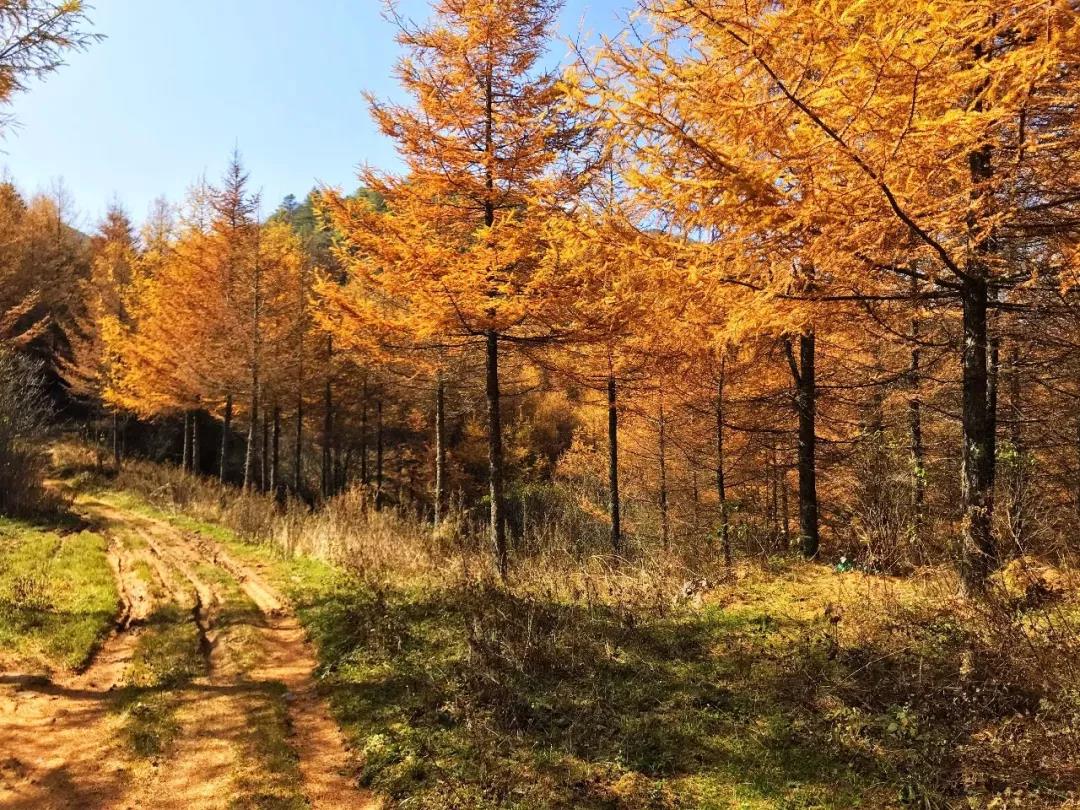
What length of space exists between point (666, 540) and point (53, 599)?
1000 cm

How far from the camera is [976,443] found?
16.5ft

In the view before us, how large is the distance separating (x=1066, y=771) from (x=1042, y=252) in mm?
4417

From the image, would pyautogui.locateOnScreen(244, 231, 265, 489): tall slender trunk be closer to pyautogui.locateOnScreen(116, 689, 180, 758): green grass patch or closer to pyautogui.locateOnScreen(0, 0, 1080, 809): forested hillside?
pyautogui.locateOnScreen(0, 0, 1080, 809): forested hillside

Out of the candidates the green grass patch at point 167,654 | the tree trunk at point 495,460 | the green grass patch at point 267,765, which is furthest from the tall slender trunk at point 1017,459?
the green grass patch at point 167,654

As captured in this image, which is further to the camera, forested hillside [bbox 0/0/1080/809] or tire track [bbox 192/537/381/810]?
tire track [bbox 192/537/381/810]

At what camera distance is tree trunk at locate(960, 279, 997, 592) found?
488 centimetres

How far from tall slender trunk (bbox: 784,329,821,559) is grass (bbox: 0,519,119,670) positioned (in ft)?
31.5

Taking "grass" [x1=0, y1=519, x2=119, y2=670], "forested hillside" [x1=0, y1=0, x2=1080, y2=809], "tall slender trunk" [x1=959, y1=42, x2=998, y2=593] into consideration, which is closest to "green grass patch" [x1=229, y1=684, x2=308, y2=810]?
"forested hillside" [x1=0, y1=0, x2=1080, y2=809]

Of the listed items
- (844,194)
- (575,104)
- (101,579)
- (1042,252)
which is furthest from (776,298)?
(101,579)

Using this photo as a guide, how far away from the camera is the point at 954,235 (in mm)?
4469

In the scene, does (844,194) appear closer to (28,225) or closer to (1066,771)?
(1066,771)

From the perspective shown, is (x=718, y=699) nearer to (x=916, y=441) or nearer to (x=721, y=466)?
(x=916, y=441)

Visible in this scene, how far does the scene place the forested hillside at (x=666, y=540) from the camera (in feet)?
11.8

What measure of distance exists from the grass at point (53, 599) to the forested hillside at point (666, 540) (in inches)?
2.3
